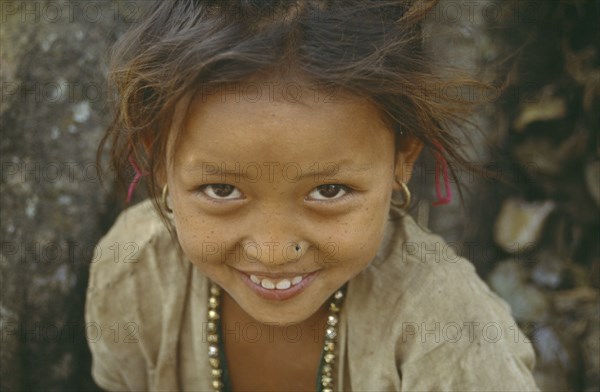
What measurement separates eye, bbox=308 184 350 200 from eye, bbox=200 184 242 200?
0.12m

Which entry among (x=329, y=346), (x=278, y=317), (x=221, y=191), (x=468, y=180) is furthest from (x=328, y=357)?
(x=468, y=180)

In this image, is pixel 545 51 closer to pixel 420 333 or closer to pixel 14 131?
pixel 420 333

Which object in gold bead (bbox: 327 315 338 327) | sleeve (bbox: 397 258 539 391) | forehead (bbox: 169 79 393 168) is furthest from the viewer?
gold bead (bbox: 327 315 338 327)

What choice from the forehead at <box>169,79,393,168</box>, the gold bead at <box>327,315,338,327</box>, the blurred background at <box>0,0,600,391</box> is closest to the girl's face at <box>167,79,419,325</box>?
the forehead at <box>169,79,393,168</box>

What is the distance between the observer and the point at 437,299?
A: 151 centimetres

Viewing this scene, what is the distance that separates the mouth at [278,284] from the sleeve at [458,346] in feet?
0.80

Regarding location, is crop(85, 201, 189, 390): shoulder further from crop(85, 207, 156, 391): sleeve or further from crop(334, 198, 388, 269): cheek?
crop(334, 198, 388, 269): cheek

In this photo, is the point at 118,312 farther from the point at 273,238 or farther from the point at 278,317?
the point at 273,238

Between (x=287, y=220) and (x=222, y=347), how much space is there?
19.3 inches

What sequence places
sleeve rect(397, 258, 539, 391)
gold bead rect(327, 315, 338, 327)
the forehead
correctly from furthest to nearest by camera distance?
gold bead rect(327, 315, 338, 327) → sleeve rect(397, 258, 539, 391) → the forehead

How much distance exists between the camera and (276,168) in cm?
122

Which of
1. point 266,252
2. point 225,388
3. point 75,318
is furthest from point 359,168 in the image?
point 75,318

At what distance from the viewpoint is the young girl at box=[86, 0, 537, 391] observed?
121 cm

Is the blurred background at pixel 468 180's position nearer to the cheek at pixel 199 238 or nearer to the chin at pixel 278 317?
the chin at pixel 278 317
